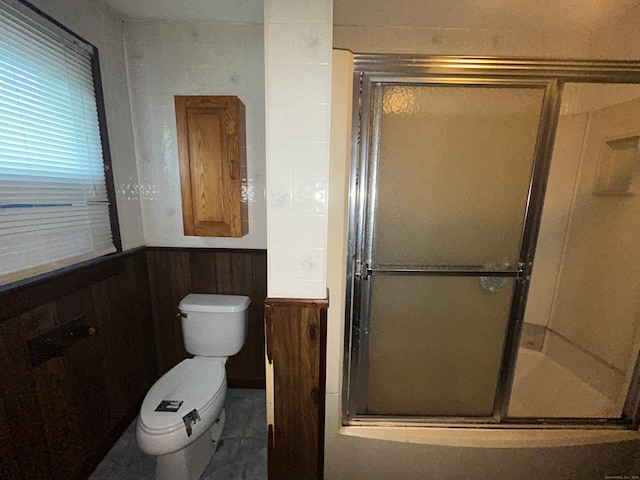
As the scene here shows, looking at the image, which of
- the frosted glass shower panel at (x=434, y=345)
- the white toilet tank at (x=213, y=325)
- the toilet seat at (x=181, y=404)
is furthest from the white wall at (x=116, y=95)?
the frosted glass shower panel at (x=434, y=345)

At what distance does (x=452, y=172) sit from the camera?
1024 mm

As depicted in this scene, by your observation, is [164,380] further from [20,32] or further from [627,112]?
[627,112]

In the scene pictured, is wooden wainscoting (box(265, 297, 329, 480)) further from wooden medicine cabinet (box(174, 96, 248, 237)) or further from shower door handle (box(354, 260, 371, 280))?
wooden medicine cabinet (box(174, 96, 248, 237))

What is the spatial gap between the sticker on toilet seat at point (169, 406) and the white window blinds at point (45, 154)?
0.73m

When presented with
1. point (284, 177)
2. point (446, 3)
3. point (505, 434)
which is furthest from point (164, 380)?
point (446, 3)

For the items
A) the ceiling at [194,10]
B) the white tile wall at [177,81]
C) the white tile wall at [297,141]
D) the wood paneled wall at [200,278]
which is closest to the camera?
the white tile wall at [297,141]

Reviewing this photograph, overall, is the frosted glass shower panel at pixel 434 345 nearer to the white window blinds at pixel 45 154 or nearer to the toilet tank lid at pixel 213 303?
the toilet tank lid at pixel 213 303

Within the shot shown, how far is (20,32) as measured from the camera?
2.91 ft

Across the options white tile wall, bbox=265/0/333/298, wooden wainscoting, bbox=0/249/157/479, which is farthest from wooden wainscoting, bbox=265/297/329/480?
wooden wainscoting, bbox=0/249/157/479

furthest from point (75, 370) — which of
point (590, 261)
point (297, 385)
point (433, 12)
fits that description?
point (590, 261)

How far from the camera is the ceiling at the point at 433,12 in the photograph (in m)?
1.05

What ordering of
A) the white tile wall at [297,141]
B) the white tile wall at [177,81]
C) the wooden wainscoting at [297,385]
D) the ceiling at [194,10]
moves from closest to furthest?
the white tile wall at [297,141], the wooden wainscoting at [297,385], the ceiling at [194,10], the white tile wall at [177,81]

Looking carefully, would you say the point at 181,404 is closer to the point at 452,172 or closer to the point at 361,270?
the point at 361,270

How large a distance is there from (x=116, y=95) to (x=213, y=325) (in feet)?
4.35
